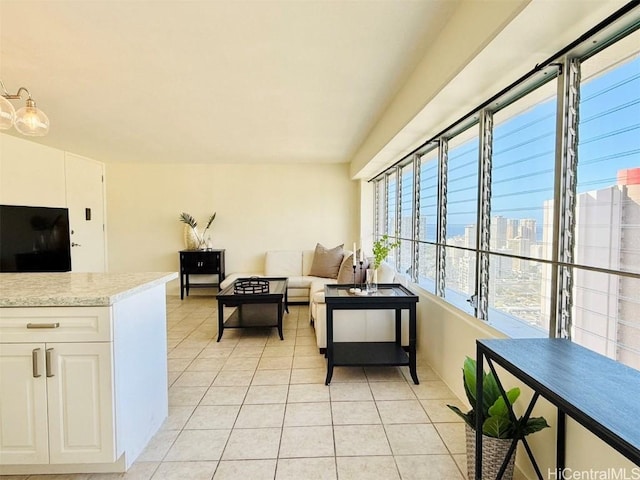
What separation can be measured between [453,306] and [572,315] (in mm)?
1056

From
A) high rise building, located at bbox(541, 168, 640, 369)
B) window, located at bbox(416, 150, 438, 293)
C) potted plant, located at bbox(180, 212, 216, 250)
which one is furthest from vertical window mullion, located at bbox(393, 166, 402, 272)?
potted plant, located at bbox(180, 212, 216, 250)

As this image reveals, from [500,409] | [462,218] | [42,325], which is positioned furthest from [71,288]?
[462,218]

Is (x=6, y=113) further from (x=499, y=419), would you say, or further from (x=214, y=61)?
(x=499, y=419)

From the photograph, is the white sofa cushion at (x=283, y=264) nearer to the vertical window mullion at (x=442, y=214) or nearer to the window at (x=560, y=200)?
the vertical window mullion at (x=442, y=214)

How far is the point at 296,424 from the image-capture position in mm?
2129

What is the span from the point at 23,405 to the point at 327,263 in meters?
4.06

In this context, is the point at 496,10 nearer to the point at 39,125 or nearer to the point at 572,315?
the point at 572,315

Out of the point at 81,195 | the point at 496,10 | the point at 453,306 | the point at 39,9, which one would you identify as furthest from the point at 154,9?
the point at 81,195

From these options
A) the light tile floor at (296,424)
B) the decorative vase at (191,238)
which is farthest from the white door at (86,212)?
the light tile floor at (296,424)

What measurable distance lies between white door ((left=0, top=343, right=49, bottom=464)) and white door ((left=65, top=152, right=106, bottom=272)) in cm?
430

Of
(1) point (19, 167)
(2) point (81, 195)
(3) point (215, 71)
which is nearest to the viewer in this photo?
(3) point (215, 71)

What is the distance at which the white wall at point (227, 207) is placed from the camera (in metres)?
5.98

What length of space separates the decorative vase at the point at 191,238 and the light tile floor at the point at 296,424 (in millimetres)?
2797

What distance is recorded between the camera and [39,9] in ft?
5.60
